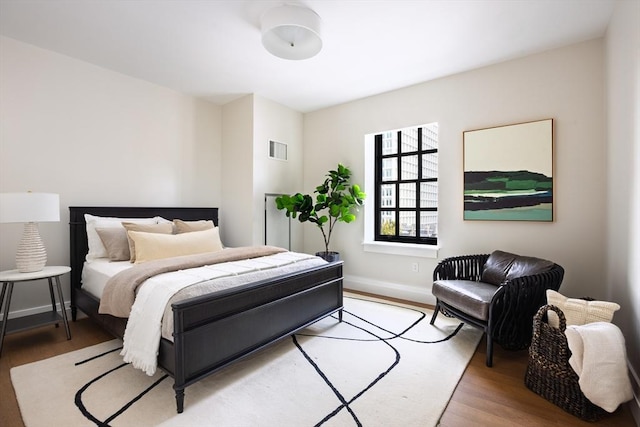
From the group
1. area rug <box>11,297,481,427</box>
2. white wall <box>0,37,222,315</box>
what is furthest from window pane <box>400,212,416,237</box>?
white wall <box>0,37,222,315</box>

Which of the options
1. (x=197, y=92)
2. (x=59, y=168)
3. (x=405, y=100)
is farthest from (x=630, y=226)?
(x=59, y=168)

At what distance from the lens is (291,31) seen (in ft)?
7.97

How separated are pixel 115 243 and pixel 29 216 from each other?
679mm

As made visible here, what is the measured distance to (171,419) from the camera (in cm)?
162

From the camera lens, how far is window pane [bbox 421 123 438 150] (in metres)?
3.89

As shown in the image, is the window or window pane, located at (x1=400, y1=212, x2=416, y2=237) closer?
the window

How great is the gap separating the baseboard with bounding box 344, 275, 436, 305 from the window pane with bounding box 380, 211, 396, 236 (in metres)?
0.71

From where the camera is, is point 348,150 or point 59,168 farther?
point 348,150

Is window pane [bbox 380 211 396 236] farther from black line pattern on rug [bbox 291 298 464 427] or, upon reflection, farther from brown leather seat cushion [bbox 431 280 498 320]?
brown leather seat cushion [bbox 431 280 498 320]

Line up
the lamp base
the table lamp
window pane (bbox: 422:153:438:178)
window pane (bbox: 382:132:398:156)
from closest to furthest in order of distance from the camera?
the table lamp, the lamp base, window pane (bbox: 422:153:438:178), window pane (bbox: 382:132:398:156)

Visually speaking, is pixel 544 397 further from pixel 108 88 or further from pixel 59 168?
pixel 108 88

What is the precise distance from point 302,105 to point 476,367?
388 centimetres

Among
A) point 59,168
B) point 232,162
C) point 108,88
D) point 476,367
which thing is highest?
point 108,88

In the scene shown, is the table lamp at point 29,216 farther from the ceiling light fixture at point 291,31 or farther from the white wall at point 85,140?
the ceiling light fixture at point 291,31
